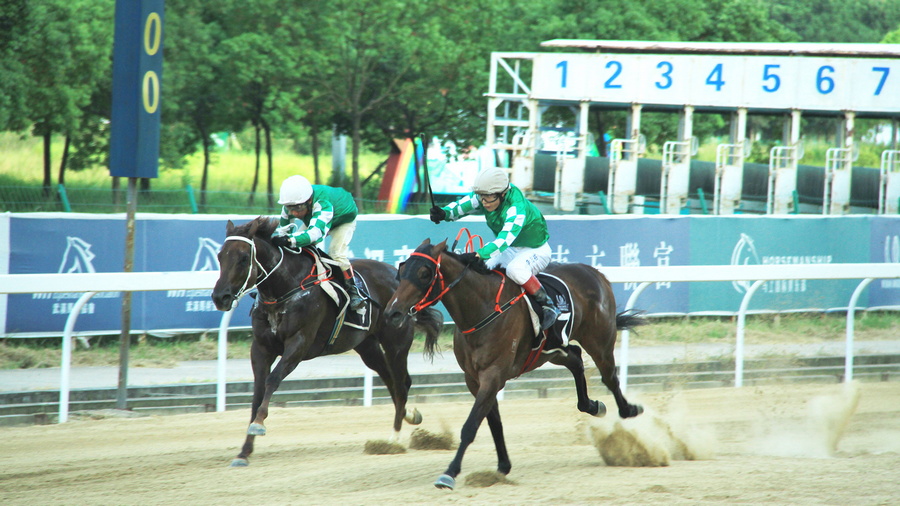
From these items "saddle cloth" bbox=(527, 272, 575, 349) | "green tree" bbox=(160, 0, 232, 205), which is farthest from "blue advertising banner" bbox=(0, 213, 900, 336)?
"green tree" bbox=(160, 0, 232, 205)

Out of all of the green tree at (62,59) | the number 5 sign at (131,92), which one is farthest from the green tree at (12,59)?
the number 5 sign at (131,92)

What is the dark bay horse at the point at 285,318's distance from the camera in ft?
18.2

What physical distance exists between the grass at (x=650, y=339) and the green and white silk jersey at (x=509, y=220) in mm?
3547

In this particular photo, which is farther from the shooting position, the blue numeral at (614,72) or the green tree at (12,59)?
the blue numeral at (614,72)

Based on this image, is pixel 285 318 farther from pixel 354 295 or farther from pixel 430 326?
pixel 430 326

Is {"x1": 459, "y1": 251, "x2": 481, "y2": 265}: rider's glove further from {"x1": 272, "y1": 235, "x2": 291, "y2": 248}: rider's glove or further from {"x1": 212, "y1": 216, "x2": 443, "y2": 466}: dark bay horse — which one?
{"x1": 272, "y1": 235, "x2": 291, "y2": 248}: rider's glove

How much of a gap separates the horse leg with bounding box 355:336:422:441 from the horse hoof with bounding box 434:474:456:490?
4.87 feet

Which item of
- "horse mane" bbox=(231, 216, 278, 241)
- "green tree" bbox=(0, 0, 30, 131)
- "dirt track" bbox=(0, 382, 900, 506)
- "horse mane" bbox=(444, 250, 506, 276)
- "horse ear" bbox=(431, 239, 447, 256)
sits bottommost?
"dirt track" bbox=(0, 382, 900, 506)

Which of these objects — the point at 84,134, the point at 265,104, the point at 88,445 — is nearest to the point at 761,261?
the point at 88,445

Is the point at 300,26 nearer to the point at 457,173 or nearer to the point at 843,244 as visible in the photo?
the point at 457,173

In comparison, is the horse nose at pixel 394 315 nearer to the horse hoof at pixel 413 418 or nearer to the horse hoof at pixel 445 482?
the horse hoof at pixel 445 482

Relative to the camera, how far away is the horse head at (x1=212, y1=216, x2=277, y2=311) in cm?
541

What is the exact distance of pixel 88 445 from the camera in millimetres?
6035

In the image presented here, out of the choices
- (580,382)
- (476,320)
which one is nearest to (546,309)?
(476,320)
